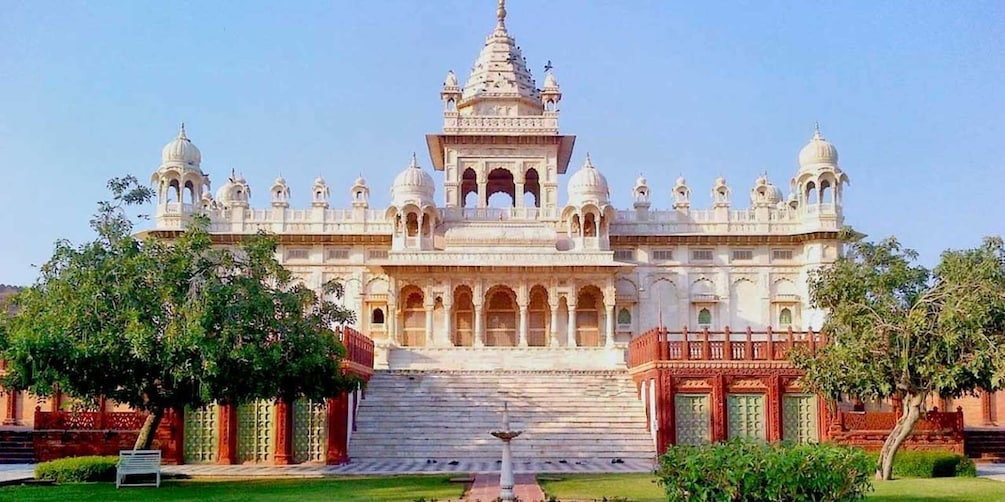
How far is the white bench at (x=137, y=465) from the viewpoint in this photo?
719 inches

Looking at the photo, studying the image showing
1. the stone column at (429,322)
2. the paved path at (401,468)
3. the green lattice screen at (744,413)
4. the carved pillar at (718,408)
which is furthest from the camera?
the stone column at (429,322)

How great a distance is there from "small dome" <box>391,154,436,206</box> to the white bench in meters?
23.1

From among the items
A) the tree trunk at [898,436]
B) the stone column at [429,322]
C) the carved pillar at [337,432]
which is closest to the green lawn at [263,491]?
the carved pillar at [337,432]

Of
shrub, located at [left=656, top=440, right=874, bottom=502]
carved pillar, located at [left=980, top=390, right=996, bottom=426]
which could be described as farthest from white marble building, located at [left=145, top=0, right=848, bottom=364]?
shrub, located at [left=656, top=440, right=874, bottom=502]

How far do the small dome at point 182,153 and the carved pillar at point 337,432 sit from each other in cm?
2202

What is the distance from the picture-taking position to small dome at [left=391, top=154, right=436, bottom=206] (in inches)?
1626

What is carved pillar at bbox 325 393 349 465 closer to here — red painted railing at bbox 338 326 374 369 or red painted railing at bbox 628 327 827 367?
red painted railing at bbox 338 326 374 369

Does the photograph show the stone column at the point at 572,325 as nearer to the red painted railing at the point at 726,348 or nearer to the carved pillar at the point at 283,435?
the red painted railing at the point at 726,348

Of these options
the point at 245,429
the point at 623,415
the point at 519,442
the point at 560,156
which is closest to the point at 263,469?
the point at 245,429

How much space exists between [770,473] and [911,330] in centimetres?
943

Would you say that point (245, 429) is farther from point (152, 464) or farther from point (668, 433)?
point (668, 433)

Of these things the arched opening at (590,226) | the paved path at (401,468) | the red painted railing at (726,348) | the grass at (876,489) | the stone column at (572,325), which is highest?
the arched opening at (590,226)

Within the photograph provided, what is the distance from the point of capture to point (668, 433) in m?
25.0

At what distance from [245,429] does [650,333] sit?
988cm
